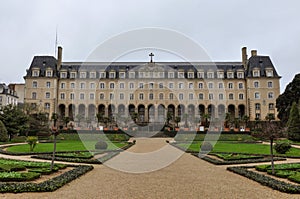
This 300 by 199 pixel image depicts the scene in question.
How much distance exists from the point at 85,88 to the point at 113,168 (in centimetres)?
4423

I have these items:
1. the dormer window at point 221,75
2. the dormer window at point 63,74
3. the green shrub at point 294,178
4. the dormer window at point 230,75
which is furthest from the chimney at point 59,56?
the green shrub at point 294,178

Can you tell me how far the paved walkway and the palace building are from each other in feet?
141

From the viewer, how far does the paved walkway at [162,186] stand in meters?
7.48

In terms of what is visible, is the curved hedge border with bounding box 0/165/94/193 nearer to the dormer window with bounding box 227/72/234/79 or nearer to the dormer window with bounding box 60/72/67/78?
the dormer window with bounding box 60/72/67/78

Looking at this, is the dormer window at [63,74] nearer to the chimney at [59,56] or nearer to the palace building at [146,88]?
the palace building at [146,88]

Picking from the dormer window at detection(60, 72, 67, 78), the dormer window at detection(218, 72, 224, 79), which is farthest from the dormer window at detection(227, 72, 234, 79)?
the dormer window at detection(60, 72, 67, 78)

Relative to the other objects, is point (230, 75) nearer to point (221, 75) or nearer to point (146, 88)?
point (221, 75)

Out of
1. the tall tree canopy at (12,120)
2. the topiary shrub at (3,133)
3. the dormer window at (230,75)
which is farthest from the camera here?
the dormer window at (230,75)

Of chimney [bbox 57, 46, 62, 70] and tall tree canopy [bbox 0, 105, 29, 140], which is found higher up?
chimney [bbox 57, 46, 62, 70]

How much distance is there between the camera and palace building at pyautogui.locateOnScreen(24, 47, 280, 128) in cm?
5372

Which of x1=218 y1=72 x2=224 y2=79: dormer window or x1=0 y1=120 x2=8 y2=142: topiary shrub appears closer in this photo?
x1=0 y1=120 x2=8 y2=142: topiary shrub

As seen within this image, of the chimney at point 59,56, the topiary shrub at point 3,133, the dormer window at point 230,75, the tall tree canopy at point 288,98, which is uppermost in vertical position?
→ the chimney at point 59,56

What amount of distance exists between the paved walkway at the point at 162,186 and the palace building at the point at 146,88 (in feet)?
141

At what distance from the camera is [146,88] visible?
183 ft
